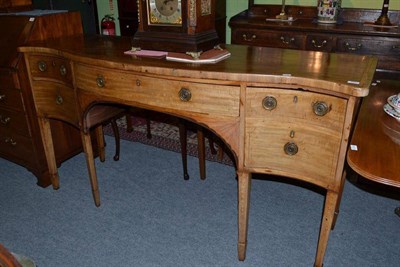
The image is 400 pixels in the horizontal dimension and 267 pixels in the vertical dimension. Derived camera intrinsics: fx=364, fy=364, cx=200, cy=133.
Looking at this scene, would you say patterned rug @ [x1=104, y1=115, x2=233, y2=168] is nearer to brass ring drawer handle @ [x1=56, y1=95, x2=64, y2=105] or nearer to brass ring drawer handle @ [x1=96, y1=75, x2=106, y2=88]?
brass ring drawer handle @ [x1=56, y1=95, x2=64, y2=105]

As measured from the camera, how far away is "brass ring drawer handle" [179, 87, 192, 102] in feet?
5.00

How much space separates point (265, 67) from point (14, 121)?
179cm

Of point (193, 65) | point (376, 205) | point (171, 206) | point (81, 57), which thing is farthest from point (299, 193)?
point (81, 57)

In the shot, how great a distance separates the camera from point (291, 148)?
1453 millimetres

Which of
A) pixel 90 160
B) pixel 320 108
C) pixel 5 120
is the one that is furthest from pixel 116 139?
pixel 320 108

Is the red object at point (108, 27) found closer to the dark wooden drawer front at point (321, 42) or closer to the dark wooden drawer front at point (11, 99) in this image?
the dark wooden drawer front at point (11, 99)

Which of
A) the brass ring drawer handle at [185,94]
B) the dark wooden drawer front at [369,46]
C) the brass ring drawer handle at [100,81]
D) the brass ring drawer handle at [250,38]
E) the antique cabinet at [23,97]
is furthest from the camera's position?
the brass ring drawer handle at [250,38]

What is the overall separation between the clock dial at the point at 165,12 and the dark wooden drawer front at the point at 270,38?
1.43 m

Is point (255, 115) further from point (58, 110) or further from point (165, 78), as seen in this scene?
point (58, 110)

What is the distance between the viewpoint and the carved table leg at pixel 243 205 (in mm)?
1632

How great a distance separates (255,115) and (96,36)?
4.45 ft

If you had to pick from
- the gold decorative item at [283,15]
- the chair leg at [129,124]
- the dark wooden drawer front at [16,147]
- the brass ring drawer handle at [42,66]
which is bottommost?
the chair leg at [129,124]

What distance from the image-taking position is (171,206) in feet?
7.57

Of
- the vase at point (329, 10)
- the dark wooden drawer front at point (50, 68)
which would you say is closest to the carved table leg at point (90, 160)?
the dark wooden drawer front at point (50, 68)
